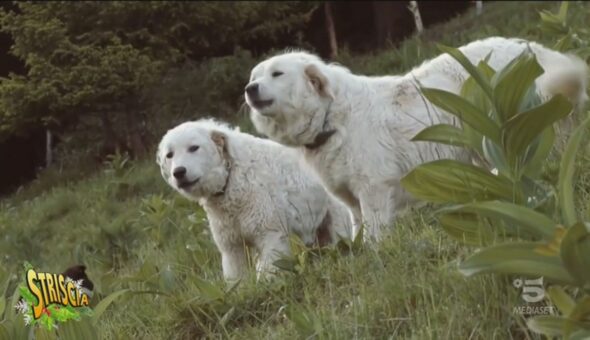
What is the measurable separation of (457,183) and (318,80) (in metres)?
3.14

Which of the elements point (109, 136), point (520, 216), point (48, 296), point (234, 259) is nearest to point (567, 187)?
point (520, 216)

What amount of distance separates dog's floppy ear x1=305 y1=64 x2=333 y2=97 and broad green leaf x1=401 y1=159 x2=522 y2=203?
118 inches

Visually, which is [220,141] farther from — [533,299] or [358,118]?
[533,299]

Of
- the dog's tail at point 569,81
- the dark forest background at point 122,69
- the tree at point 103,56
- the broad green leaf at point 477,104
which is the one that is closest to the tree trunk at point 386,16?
the dark forest background at point 122,69

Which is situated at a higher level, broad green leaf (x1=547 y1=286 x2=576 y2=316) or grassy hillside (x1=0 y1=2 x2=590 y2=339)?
broad green leaf (x1=547 y1=286 x2=576 y2=316)

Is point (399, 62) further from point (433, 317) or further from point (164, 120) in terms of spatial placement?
point (433, 317)

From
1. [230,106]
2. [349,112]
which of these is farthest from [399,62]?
[349,112]

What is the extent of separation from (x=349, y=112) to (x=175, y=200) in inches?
129

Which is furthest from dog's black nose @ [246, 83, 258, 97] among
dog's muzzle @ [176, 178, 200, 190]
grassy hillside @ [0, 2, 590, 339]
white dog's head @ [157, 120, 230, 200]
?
grassy hillside @ [0, 2, 590, 339]

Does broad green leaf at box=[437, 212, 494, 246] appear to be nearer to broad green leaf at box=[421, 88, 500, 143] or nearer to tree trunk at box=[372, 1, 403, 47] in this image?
broad green leaf at box=[421, 88, 500, 143]

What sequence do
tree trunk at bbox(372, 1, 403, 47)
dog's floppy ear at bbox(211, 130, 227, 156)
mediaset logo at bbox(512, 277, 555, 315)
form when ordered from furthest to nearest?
tree trunk at bbox(372, 1, 403, 47) → dog's floppy ear at bbox(211, 130, 227, 156) → mediaset logo at bbox(512, 277, 555, 315)

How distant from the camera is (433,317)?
11.1 feet

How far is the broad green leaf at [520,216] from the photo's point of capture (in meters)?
2.98

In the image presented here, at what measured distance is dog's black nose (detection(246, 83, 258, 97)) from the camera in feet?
20.8
